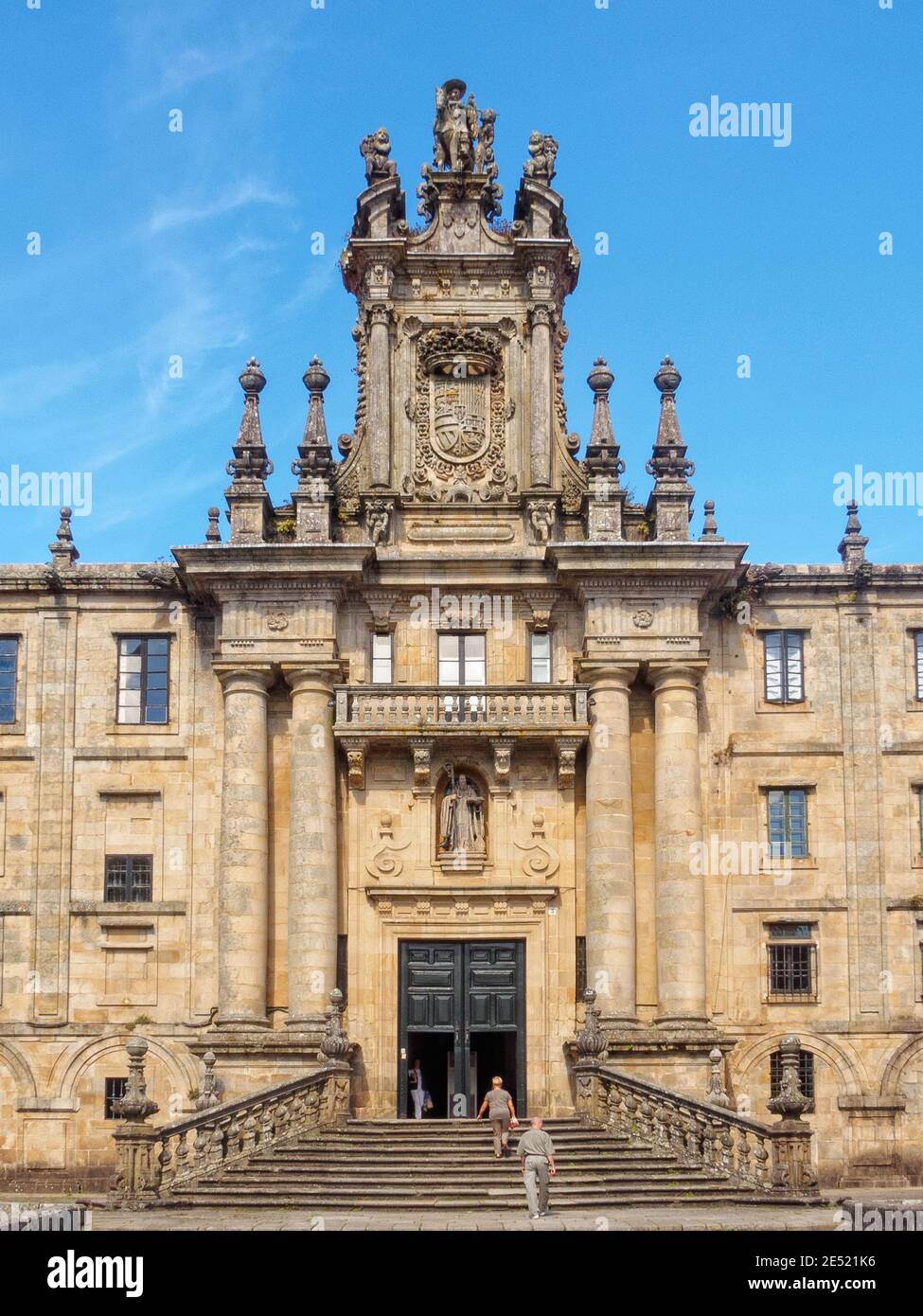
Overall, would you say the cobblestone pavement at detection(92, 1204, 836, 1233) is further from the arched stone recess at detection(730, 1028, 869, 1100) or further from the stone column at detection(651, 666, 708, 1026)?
the arched stone recess at detection(730, 1028, 869, 1100)

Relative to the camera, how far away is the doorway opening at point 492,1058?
39125 millimetres

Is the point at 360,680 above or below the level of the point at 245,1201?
above

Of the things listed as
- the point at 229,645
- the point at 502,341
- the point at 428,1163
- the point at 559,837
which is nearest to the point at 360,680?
the point at 229,645

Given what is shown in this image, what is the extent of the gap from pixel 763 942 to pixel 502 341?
1401cm

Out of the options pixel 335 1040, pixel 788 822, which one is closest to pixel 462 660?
pixel 788 822

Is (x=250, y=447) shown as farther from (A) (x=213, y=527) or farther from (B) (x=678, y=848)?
(B) (x=678, y=848)

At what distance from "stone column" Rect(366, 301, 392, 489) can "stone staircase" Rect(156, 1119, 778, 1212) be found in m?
13.9

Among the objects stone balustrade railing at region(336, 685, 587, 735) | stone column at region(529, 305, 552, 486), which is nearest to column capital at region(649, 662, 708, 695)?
stone balustrade railing at region(336, 685, 587, 735)

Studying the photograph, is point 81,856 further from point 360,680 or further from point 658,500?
point 658,500

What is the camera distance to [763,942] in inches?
1551

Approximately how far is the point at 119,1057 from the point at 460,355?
16.5 m

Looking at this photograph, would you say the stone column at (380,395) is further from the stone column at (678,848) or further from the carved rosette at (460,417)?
the stone column at (678,848)

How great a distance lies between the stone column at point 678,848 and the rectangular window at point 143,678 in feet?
34.4

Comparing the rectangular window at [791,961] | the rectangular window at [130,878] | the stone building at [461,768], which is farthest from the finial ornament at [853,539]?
the rectangular window at [130,878]
